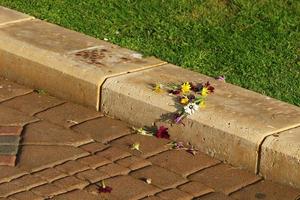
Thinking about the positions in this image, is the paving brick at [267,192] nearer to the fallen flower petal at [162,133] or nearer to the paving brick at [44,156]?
the fallen flower petal at [162,133]

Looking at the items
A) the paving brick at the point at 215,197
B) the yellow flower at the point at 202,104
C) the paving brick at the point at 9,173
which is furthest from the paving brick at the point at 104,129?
the paving brick at the point at 215,197

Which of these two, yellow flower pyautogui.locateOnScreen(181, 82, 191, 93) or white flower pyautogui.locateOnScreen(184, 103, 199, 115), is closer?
white flower pyautogui.locateOnScreen(184, 103, 199, 115)

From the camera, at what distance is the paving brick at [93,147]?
17.7 feet

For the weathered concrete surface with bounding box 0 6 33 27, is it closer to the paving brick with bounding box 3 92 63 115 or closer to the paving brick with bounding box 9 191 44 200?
the paving brick with bounding box 3 92 63 115

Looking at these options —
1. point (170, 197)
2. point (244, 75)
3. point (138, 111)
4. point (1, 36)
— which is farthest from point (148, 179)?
point (1, 36)

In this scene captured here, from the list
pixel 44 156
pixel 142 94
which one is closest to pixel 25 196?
pixel 44 156

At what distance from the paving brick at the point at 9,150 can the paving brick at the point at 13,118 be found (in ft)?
0.94

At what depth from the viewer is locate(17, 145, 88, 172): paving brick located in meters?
5.18

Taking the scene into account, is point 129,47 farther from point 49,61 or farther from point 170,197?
point 170,197

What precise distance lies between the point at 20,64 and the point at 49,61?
25 cm

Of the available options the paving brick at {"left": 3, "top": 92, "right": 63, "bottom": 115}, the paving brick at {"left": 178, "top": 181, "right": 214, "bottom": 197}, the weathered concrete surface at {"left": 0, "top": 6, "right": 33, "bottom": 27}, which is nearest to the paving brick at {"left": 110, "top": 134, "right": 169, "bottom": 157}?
the paving brick at {"left": 178, "top": 181, "right": 214, "bottom": 197}

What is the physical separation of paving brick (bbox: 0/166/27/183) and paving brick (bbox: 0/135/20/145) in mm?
319

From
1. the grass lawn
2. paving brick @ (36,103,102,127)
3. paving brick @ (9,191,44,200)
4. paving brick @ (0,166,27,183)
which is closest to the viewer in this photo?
paving brick @ (9,191,44,200)

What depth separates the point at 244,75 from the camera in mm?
6191
